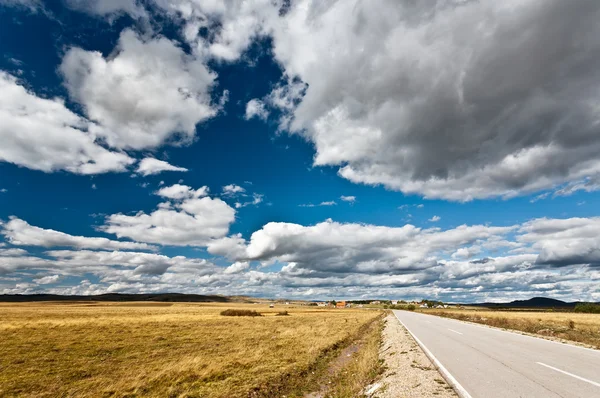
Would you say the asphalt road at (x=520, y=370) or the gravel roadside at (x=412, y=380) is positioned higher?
the asphalt road at (x=520, y=370)

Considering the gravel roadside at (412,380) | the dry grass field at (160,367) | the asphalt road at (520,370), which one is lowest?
the dry grass field at (160,367)

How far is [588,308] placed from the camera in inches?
4806

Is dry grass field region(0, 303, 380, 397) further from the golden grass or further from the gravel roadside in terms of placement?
the gravel roadside

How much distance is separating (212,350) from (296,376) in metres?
10.6

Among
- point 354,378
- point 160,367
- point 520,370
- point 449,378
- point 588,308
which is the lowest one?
point 160,367

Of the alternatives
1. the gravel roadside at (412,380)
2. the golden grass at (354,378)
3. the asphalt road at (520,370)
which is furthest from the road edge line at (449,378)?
the golden grass at (354,378)

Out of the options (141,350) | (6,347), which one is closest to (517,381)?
(141,350)

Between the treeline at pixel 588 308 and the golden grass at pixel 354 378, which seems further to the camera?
the treeline at pixel 588 308

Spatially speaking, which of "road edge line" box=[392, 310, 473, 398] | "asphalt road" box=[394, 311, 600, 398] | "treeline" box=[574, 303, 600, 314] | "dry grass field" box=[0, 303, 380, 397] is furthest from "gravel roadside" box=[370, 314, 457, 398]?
"treeline" box=[574, 303, 600, 314]

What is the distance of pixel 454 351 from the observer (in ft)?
60.6

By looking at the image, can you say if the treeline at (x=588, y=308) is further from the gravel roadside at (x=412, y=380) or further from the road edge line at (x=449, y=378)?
the gravel roadside at (x=412, y=380)

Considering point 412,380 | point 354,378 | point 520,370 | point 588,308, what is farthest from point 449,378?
point 588,308

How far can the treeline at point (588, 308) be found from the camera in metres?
118

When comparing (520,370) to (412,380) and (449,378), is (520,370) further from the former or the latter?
(412,380)
